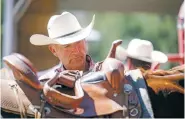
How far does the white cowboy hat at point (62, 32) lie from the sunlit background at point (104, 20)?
1.14ft

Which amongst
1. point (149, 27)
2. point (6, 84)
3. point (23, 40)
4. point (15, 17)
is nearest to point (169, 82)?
point (6, 84)

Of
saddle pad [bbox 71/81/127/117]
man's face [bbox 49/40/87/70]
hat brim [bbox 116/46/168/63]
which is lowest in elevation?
saddle pad [bbox 71/81/127/117]

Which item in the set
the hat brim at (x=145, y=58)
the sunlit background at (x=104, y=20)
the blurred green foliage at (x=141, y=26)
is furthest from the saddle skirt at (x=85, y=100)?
the blurred green foliage at (x=141, y=26)

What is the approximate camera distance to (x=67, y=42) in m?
0.87

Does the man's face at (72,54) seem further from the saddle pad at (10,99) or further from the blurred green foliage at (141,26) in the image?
the blurred green foliage at (141,26)

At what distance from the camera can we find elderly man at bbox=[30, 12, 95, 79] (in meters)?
0.87

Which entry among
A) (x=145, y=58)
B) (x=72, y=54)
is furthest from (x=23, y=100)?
(x=145, y=58)

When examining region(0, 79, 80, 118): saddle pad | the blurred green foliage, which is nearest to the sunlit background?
the blurred green foliage

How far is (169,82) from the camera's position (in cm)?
94

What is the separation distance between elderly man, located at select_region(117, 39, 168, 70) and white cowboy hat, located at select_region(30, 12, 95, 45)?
0.71 feet

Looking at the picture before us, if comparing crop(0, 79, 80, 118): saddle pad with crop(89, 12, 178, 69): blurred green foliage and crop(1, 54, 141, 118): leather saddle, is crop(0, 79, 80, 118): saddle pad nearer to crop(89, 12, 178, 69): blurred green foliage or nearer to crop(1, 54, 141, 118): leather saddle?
crop(1, 54, 141, 118): leather saddle

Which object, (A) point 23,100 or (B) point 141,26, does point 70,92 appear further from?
(B) point 141,26

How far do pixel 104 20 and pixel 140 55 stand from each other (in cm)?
57

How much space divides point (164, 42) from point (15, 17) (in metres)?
0.57
